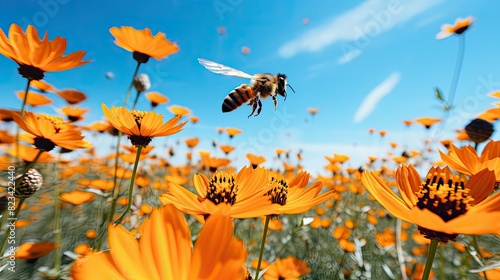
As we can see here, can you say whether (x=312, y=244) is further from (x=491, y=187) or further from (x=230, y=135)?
(x=491, y=187)

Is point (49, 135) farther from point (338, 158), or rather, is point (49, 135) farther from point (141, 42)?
point (338, 158)

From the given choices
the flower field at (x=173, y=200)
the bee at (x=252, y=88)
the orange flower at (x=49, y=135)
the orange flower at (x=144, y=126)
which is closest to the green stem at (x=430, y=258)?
the flower field at (x=173, y=200)

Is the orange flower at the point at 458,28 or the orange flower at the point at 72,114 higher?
the orange flower at the point at 458,28

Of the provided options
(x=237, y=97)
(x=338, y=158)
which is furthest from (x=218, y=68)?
(x=338, y=158)

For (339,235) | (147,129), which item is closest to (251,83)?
(147,129)

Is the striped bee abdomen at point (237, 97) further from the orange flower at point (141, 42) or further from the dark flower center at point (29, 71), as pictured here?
the dark flower center at point (29, 71)

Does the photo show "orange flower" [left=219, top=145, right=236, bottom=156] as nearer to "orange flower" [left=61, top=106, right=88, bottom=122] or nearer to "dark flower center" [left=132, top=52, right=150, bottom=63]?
"orange flower" [left=61, top=106, right=88, bottom=122]
